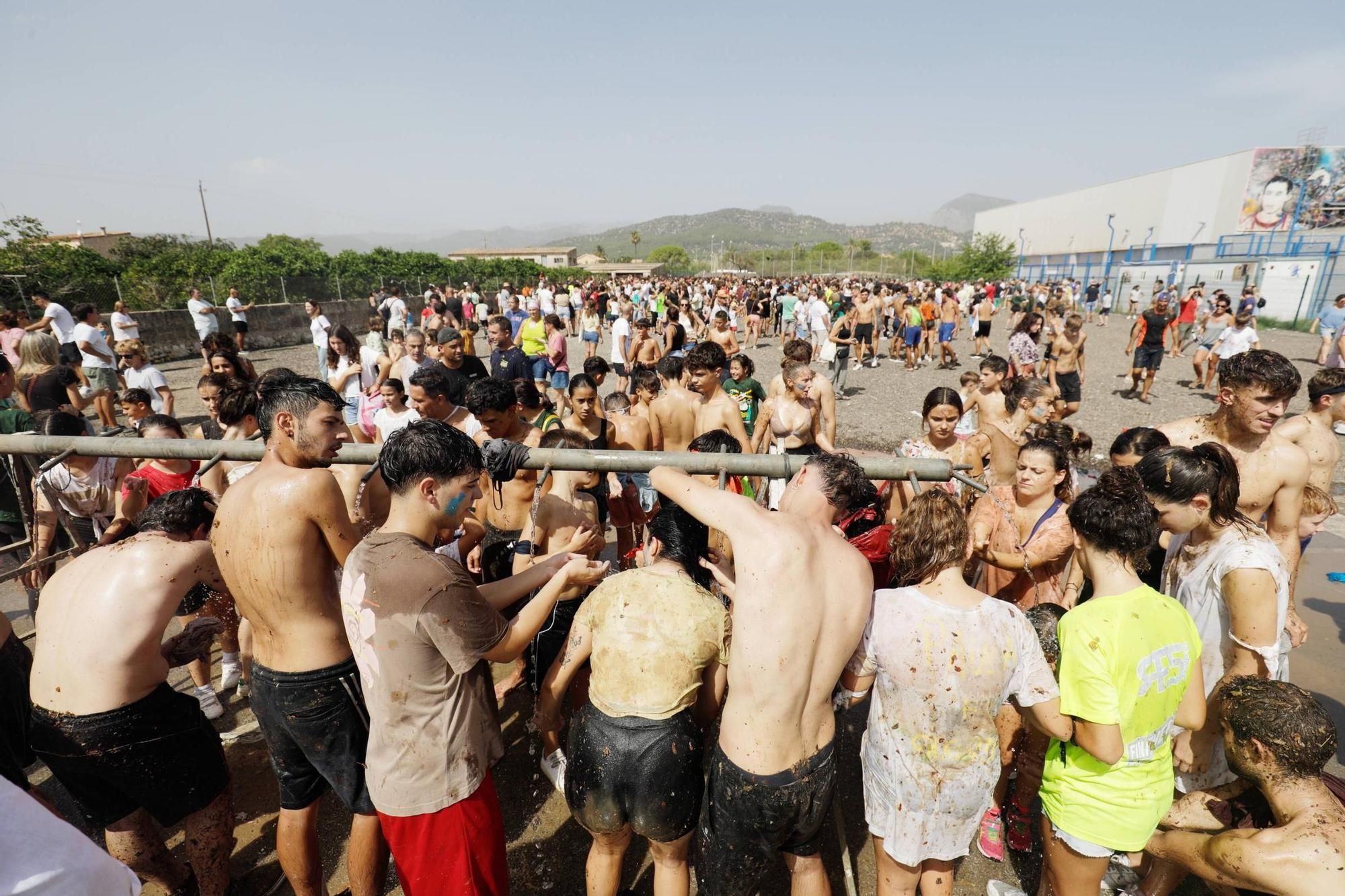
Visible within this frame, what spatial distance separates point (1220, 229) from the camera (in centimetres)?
4731

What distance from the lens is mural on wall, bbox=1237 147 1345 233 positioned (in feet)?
147

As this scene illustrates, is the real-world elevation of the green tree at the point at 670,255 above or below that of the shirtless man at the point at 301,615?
above

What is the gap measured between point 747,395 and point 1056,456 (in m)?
4.30

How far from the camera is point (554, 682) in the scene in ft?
9.01

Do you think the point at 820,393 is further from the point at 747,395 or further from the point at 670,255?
the point at 670,255

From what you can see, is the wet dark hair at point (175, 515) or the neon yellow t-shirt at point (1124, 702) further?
the wet dark hair at point (175, 515)

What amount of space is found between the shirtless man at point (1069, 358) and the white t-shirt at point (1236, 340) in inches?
162

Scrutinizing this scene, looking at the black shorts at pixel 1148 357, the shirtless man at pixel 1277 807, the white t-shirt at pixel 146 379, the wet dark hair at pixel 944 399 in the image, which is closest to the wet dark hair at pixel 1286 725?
the shirtless man at pixel 1277 807

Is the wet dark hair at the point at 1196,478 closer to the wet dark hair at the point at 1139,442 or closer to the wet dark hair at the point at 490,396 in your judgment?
the wet dark hair at the point at 1139,442

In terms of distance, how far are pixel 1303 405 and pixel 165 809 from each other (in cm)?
1717

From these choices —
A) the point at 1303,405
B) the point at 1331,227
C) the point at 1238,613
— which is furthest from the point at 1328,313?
the point at 1331,227

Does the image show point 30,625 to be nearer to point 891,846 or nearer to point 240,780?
point 240,780

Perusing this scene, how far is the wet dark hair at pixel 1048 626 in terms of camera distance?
2.69m

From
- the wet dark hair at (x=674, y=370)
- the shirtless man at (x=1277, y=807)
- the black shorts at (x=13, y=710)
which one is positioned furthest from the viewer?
the wet dark hair at (x=674, y=370)
